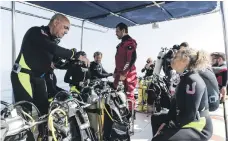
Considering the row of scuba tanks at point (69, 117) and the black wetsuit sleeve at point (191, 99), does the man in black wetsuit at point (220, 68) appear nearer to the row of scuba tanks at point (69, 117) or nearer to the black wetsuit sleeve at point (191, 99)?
the black wetsuit sleeve at point (191, 99)

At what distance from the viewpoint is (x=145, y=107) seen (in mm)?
4414

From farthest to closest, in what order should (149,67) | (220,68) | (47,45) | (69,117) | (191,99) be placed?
1. (149,67)
2. (220,68)
3. (47,45)
4. (191,99)
5. (69,117)

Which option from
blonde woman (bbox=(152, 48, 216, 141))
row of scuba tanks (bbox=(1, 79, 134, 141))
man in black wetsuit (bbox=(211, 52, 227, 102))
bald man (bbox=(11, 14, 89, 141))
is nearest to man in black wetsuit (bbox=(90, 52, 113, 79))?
row of scuba tanks (bbox=(1, 79, 134, 141))

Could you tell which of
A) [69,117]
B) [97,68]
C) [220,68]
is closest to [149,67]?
[97,68]

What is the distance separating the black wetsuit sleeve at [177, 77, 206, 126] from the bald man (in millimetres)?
928

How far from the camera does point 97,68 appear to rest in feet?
13.1

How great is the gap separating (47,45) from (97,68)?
223 cm

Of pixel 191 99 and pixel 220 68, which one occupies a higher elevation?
pixel 220 68

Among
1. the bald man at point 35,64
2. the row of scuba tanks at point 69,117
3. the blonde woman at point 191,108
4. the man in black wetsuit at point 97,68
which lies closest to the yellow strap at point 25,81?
the bald man at point 35,64

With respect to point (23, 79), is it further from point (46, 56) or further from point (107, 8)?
point (107, 8)

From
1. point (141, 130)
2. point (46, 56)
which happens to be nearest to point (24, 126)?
point (46, 56)

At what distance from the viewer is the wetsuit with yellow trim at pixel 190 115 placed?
1666 millimetres

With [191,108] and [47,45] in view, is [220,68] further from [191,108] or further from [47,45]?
[47,45]

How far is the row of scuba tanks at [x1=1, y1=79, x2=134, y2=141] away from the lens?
3.98ft
